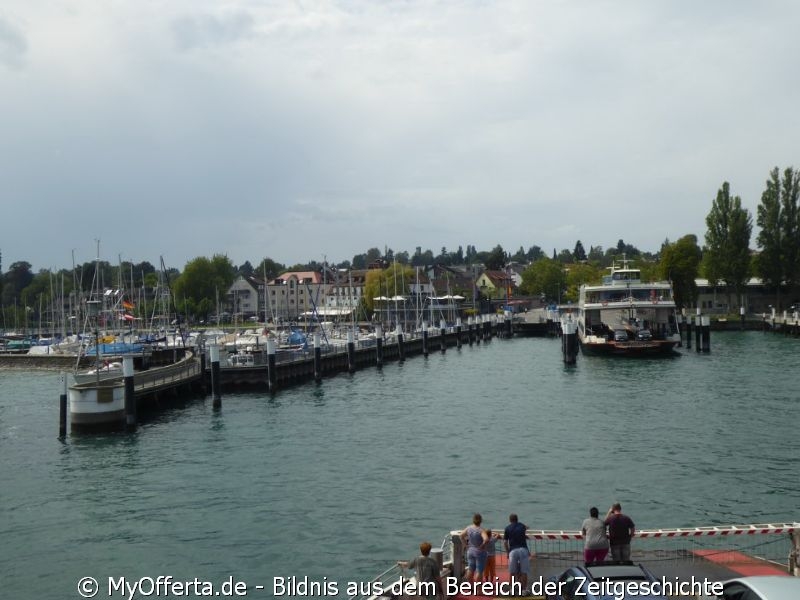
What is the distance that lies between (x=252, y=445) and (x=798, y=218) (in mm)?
109479

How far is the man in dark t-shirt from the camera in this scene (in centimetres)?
1446

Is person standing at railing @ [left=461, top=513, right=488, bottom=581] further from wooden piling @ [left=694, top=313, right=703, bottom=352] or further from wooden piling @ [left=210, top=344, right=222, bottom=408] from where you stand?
wooden piling @ [left=694, top=313, right=703, bottom=352]

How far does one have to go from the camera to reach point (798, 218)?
395 ft

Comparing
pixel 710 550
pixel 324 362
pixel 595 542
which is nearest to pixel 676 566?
pixel 595 542

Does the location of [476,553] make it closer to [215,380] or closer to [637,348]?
[215,380]

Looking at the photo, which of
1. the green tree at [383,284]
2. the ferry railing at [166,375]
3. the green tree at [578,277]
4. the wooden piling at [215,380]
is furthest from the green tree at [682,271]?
the wooden piling at [215,380]

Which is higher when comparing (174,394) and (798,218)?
(798,218)

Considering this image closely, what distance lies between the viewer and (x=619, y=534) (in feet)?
47.5

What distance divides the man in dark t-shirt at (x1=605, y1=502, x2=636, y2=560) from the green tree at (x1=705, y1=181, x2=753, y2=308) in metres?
122

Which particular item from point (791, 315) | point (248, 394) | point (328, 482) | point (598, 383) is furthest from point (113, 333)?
point (791, 315)

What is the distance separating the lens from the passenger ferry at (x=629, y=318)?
7150cm

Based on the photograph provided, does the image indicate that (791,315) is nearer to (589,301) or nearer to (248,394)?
(589,301)

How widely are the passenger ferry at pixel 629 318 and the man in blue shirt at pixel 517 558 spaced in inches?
2346

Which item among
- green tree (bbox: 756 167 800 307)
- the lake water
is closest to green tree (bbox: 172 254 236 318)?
green tree (bbox: 756 167 800 307)
